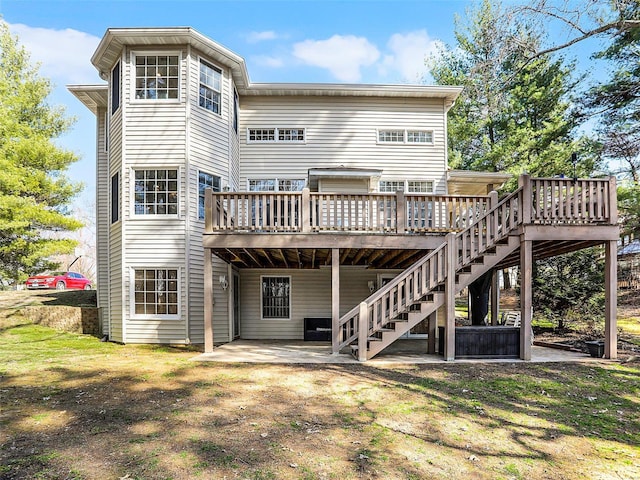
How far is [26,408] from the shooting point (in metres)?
5.51

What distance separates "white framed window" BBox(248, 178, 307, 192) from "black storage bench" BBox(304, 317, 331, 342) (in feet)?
14.4

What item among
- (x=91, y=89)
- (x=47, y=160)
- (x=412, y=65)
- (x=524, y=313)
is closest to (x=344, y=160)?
(x=524, y=313)

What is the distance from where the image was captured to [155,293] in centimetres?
1108

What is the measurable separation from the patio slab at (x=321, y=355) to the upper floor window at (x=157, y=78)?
23.7ft

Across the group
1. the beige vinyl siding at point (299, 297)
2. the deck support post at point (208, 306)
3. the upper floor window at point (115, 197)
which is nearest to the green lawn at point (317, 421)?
the deck support post at point (208, 306)

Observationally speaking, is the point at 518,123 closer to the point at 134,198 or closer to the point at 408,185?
the point at 408,185

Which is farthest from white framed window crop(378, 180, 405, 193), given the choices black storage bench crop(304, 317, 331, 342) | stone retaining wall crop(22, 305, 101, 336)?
stone retaining wall crop(22, 305, 101, 336)

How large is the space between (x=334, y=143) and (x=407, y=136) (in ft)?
8.27

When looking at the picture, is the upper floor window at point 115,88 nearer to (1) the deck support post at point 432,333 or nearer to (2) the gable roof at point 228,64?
(2) the gable roof at point 228,64

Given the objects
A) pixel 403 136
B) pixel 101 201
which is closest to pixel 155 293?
pixel 101 201

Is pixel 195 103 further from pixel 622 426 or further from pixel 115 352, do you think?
pixel 622 426

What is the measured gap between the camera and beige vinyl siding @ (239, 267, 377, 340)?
43.1 ft

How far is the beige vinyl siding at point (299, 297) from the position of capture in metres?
13.1

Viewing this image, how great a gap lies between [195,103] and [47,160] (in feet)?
31.2
